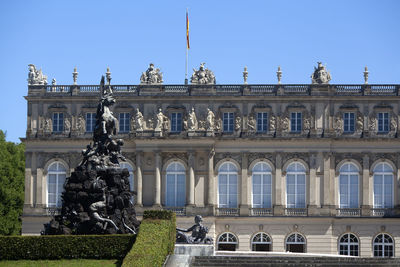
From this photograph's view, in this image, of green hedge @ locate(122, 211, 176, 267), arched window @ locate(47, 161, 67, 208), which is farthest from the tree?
green hedge @ locate(122, 211, 176, 267)

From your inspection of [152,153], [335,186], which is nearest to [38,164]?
[152,153]

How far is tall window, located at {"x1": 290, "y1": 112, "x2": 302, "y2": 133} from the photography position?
69.8 metres

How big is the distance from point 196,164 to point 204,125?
276cm

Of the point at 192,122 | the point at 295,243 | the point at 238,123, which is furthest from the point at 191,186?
the point at 295,243

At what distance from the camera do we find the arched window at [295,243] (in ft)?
224

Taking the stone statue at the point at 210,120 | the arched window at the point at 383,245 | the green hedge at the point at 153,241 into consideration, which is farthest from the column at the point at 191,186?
the green hedge at the point at 153,241

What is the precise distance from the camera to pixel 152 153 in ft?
229

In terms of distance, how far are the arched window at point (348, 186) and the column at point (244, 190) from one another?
642 centimetres

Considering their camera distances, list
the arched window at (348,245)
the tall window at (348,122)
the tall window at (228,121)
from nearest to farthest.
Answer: the arched window at (348,245)
the tall window at (348,122)
the tall window at (228,121)

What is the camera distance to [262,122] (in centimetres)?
7006

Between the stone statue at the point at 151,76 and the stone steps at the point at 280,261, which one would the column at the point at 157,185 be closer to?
the stone statue at the point at 151,76

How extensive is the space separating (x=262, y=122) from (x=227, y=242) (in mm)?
8594

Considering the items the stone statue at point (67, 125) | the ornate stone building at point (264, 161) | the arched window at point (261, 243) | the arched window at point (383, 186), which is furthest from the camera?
the stone statue at point (67, 125)

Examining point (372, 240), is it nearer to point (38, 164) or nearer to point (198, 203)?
point (198, 203)
